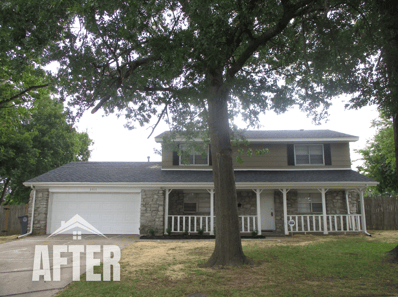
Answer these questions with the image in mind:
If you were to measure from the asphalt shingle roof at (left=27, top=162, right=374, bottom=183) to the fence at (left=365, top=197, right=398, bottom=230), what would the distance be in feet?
8.06

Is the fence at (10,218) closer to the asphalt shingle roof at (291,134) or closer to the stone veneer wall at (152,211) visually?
the stone veneer wall at (152,211)

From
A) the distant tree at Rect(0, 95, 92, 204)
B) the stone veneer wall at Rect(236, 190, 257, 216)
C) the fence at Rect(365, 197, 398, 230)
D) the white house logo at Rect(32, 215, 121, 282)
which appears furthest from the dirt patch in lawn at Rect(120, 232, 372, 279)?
the distant tree at Rect(0, 95, 92, 204)

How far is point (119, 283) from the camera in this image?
5617 mm

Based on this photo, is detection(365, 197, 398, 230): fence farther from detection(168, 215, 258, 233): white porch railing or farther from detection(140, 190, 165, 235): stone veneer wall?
detection(140, 190, 165, 235): stone veneer wall

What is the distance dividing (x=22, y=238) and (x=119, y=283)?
9366 mm

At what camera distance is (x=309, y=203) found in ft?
48.2

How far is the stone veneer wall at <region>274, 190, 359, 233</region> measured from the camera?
14359 millimetres

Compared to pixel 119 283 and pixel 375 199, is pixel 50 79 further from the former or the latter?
pixel 375 199

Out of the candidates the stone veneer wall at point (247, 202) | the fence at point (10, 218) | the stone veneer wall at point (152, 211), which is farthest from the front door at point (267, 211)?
the fence at point (10, 218)

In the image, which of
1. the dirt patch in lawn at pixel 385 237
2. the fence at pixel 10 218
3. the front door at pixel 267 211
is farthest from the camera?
the fence at pixel 10 218

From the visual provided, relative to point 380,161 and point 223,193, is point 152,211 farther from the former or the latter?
point 380,161

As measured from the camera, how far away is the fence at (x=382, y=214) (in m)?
15.2

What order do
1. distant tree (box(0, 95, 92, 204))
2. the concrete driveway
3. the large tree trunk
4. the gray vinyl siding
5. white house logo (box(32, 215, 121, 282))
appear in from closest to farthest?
1. the concrete driveway
2. white house logo (box(32, 215, 121, 282))
3. the large tree trunk
4. the gray vinyl siding
5. distant tree (box(0, 95, 92, 204))

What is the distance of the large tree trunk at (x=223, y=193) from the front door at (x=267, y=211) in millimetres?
7722
